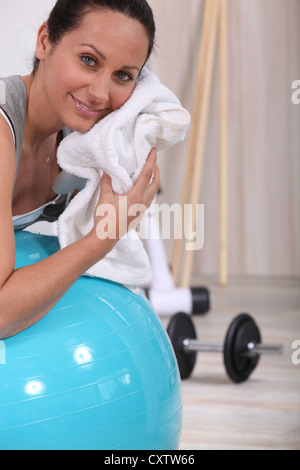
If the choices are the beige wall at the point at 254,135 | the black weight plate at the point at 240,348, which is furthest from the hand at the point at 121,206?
the beige wall at the point at 254,135

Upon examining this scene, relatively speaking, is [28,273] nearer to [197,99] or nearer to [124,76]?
[124,76]

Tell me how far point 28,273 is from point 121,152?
9.7 inches

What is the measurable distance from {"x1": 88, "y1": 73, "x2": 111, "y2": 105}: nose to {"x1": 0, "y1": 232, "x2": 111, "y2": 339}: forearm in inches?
8.6

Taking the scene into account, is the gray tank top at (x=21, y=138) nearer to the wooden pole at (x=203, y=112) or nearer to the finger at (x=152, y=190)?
the finger at (x=152, y=190)

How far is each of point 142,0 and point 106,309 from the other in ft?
1.57

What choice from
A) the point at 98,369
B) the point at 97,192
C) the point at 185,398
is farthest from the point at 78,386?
the point at 185,398

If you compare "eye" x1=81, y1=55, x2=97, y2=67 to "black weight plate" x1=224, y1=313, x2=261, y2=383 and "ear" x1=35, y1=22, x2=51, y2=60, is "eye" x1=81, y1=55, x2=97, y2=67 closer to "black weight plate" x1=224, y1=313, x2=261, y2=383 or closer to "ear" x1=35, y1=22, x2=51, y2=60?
"ear" x1=35, y1=22, x2=51, y2=60

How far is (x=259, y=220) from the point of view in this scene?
3807 mm

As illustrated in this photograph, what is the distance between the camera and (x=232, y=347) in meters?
2.11

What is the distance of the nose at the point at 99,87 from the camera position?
110 cm

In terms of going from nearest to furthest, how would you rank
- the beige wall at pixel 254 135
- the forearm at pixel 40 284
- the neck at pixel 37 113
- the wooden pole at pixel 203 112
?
the forearm at pixel 40 284, the neck at pixel 37 113, the wooden pole at pixel 203 112, the beige wall at pixel 254 135

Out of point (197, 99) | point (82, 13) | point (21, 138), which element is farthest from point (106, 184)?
point (197, 99)

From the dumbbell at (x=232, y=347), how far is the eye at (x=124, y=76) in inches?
44.2

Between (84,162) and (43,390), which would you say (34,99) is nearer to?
(84,162)
